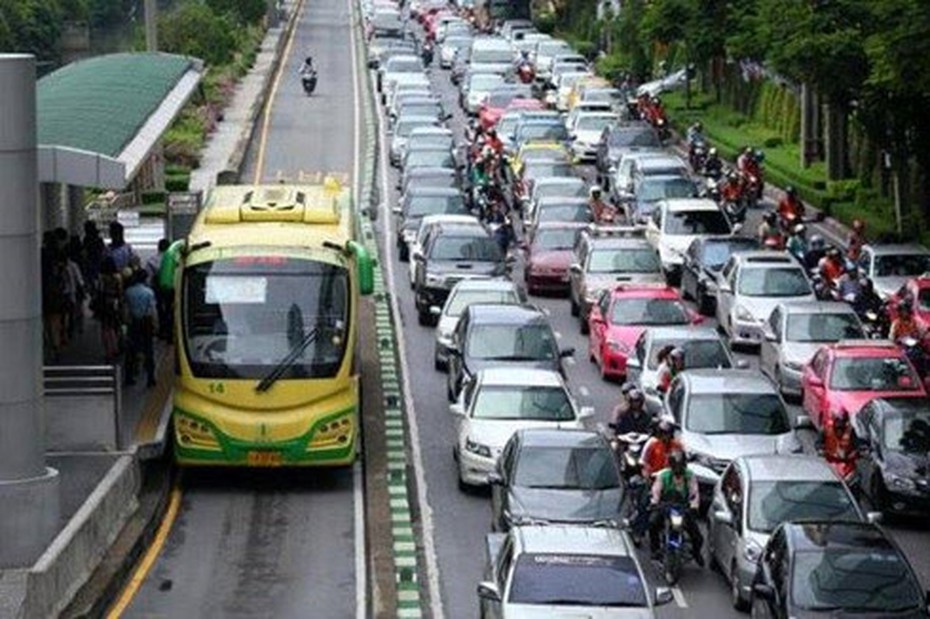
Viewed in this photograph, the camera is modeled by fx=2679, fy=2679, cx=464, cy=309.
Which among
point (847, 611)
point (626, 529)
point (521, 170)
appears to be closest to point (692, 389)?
point (626, 529)

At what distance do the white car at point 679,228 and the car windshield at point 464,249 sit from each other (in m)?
4.10

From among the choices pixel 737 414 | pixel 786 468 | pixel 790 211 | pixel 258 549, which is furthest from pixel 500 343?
pixel 790 211

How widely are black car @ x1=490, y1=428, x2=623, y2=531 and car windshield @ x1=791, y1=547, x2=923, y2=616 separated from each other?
12.9 feet

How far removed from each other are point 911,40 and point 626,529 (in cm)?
1723

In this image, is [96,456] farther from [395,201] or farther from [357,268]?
[395,201]

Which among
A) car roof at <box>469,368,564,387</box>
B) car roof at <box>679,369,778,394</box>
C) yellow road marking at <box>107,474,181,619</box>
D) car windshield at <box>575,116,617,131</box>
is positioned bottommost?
yellow road marking at <box>107,474,181,619</box>

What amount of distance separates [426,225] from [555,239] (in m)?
2.46

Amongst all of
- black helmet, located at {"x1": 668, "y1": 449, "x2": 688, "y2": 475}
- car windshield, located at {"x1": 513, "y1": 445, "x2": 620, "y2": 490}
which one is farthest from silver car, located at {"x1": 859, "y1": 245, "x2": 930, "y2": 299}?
black helmet, located at {"x1": 668, "y1": 449, "x2": 688, "y2": 475}

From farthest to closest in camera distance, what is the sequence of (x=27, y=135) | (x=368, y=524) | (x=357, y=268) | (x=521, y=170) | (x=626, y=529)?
1. (x=521, y=170)
2. (x=357, y=268)
3. (x=368, y=524)
4. (x=626, y=529)
5. (x=27, y=135)

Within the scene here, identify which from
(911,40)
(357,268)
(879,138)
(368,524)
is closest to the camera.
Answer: (368,524)

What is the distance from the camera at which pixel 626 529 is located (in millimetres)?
26703

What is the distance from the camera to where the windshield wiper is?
3009cm

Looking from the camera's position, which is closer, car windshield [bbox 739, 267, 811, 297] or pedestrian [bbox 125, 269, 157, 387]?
pedestrian [bbox 125, 269, 157, 387]

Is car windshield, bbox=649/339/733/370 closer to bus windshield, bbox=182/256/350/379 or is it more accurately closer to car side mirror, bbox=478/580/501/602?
bus windshield, bbox=182/256/350/379
